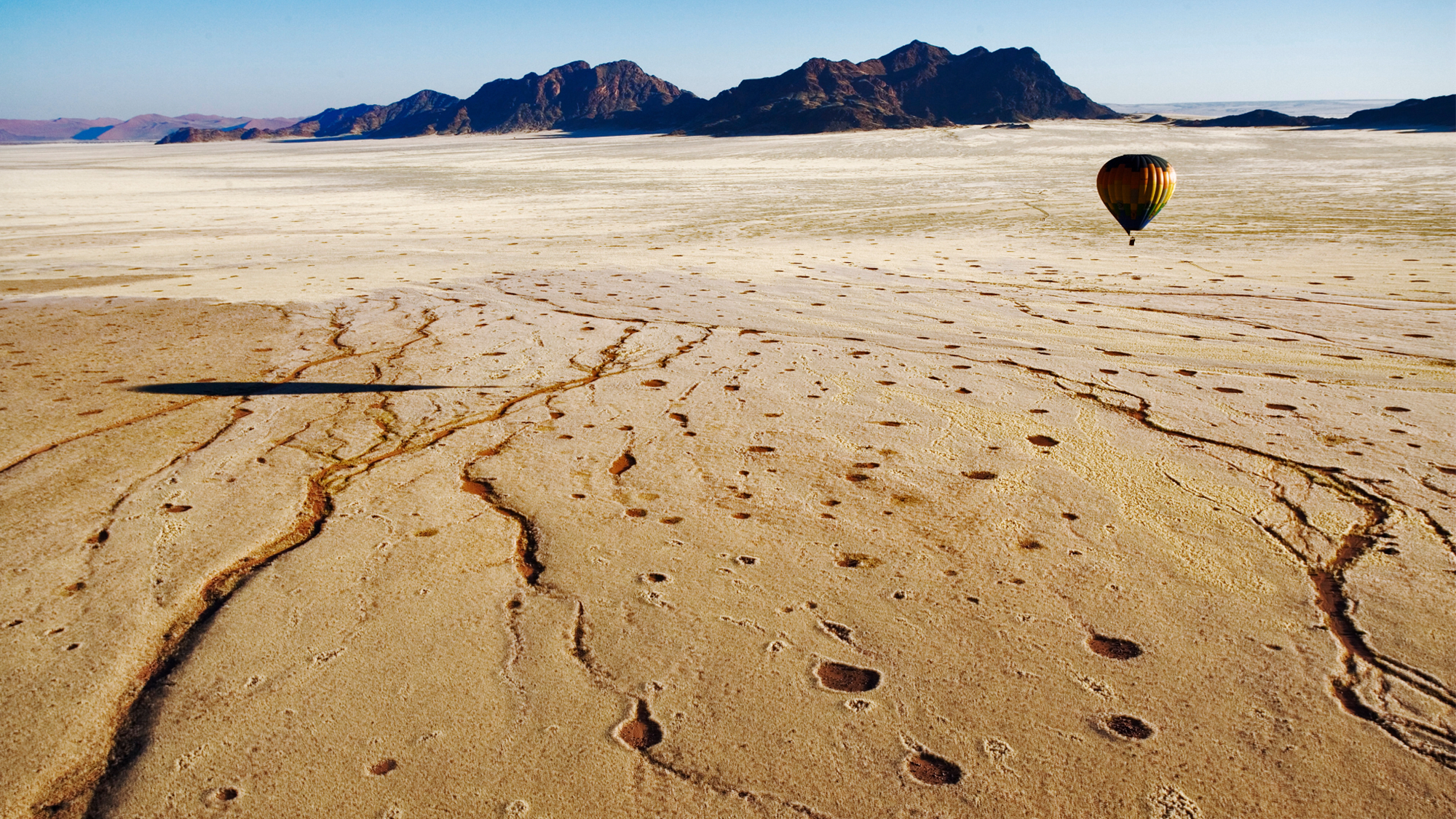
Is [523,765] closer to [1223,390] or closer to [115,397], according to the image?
[115,397]

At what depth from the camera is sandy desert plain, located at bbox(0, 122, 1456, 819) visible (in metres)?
1.93

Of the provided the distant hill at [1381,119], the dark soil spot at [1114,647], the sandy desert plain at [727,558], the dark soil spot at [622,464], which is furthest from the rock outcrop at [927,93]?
the dark soil spot at [1114,647]

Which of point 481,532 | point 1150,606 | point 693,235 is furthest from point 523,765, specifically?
point 693,235

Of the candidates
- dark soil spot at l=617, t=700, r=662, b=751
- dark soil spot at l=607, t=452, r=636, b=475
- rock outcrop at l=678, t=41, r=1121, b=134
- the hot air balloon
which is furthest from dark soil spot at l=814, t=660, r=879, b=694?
rock outcrop at l=678, t=41, r=1121, b=134

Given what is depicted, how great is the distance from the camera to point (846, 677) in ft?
7.30

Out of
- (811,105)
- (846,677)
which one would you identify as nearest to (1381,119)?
(811,105)

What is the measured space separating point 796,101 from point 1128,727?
74633mm

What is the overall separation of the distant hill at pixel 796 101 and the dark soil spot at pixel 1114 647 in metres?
64.5

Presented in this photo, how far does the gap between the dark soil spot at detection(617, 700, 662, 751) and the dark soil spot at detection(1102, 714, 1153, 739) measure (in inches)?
39.7

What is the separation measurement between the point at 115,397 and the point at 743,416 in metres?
3.08

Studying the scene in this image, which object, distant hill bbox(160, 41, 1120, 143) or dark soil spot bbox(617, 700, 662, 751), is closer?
dark soil spot bbox(617, 700, 662, 751)

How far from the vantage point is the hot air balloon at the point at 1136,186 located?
8.57 m

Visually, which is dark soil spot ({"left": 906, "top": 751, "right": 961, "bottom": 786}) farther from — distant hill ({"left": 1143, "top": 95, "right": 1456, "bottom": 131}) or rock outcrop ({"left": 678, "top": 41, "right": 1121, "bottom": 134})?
rock outcrop ({"left": 678, "top": 41, "right": 1121, "bottom": 134})

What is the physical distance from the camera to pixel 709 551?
2.86 m
